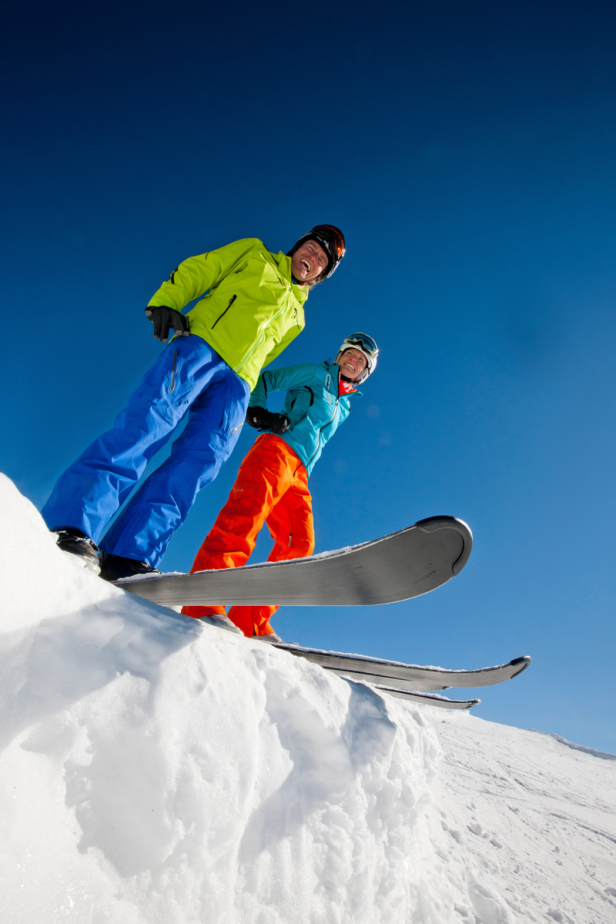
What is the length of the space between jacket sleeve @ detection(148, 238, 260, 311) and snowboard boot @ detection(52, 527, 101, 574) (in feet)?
4.15

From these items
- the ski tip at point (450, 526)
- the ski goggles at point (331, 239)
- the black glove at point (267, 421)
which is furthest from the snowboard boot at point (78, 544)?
the ski goggles at point (331, 239)

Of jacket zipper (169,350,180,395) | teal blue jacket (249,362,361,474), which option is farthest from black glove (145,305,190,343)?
teal blue jacket (249,362,361,474)

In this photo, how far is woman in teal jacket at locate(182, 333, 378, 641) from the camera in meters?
2.26

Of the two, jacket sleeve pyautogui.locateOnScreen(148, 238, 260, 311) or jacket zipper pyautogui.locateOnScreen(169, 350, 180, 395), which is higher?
jacket sleeve pyautogui.locateOnScreen(148, 238, 260, 311)

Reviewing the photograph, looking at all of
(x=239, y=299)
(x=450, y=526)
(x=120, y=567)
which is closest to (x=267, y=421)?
(x=239, y=299)

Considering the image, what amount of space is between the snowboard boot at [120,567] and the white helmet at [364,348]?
300 cm

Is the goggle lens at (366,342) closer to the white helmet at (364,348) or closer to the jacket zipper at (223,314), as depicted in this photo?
the white helmet at (364,348)

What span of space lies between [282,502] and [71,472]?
1946mm

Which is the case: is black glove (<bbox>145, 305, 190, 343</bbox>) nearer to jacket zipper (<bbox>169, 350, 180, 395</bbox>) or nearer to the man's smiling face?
jacket zipper (<bbox>169, 350, 180, 395</bbox>)

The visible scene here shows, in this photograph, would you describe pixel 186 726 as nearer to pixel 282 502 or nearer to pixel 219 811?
pixel 219 811

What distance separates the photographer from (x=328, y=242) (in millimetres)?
2928

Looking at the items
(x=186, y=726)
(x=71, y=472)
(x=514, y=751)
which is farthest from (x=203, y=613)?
(x=514, y=751)

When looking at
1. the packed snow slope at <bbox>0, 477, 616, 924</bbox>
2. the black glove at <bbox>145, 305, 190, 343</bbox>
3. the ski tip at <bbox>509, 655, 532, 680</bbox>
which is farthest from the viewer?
the black glove at <bbox>145, 305, 190, 343</bbox>

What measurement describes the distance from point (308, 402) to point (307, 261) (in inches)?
46.7
